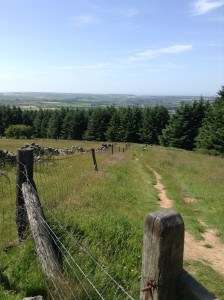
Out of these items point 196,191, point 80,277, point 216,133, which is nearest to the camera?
point 80,277

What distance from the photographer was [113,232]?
6.64m

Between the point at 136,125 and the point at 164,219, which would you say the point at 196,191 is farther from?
the point at 136,125

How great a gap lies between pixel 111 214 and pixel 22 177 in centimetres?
280

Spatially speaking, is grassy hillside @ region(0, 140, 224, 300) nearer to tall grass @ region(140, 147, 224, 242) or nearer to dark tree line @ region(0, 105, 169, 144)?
tall grass @ region(140, 147, 224, 242)

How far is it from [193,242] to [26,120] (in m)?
84.8

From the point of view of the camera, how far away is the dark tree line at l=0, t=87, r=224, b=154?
45188mm

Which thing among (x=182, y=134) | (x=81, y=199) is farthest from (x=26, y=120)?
(x=81, y=199)

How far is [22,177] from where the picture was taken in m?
6.10

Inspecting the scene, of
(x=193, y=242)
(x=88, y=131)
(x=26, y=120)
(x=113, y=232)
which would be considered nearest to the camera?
(x=113, y=232)

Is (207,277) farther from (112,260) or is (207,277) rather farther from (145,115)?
(145,115)

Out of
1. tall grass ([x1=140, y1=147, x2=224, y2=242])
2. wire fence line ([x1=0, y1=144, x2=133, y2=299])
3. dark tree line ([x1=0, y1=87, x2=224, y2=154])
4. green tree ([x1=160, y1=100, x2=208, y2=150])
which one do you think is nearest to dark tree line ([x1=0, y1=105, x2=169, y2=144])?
dark tree line ([x1=0, y1=87, x2=224, y2=154])

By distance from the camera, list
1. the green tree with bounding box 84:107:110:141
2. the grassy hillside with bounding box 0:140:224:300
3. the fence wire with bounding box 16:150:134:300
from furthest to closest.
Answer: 1. the green tree with bounding box 84:107:110:141
2. the grassy hillside with bounding box 0:140:224:300
3. the fence wire with bounding box 16:150:134:300

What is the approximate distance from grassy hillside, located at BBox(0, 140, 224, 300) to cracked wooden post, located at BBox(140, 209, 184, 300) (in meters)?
3.16

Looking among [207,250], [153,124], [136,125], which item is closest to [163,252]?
[207,250]
